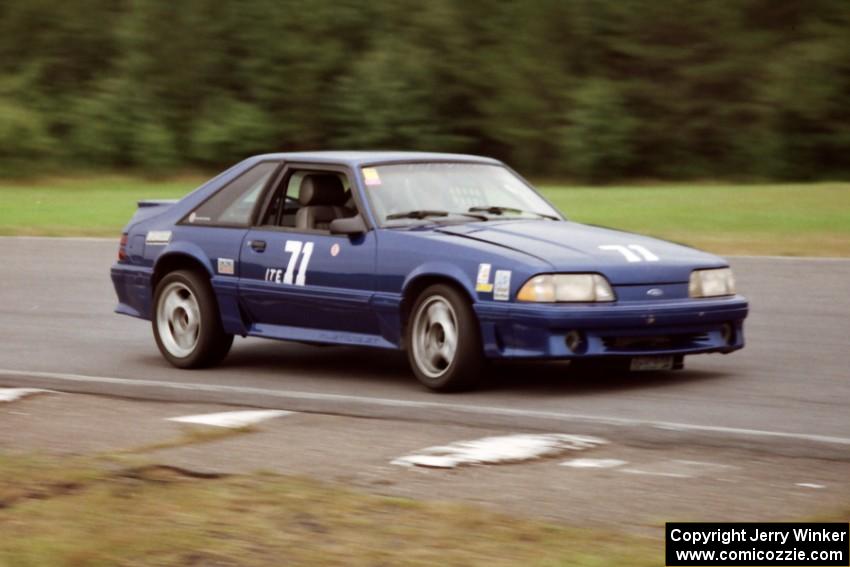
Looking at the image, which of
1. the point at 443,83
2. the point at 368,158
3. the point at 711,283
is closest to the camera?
the point at 711,283

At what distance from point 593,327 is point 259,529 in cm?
353

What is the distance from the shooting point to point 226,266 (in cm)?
989

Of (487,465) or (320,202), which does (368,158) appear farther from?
(487,465)

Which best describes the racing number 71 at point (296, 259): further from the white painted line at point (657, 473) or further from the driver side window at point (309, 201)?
the white painted line at point (657, 473)

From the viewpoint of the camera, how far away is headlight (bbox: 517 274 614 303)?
330 inches

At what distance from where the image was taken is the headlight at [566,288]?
27.5 ft

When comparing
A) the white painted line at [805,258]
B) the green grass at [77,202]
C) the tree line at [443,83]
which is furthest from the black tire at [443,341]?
the tree line at [443,83]

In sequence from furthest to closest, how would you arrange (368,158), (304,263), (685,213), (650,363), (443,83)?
(443,83) → (685,213) → (368,158) → (304,263) → (650,363)

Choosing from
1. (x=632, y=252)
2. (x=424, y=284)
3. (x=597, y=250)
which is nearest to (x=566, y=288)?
(x=597, y=250)

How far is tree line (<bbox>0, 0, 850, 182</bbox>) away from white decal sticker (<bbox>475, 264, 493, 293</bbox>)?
3149 cm

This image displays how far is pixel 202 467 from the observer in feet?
21.5

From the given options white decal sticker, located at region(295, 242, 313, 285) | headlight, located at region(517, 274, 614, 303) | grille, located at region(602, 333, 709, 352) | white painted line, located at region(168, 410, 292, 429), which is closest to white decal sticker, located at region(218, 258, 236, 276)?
white decal sticker, located at region(295, 242, 313, 285)

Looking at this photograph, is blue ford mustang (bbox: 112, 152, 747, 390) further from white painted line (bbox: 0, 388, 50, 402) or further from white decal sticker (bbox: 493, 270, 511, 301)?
white painted line (bbox: 0, 388, 50, 402)

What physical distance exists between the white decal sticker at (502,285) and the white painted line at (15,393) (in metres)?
2.70
